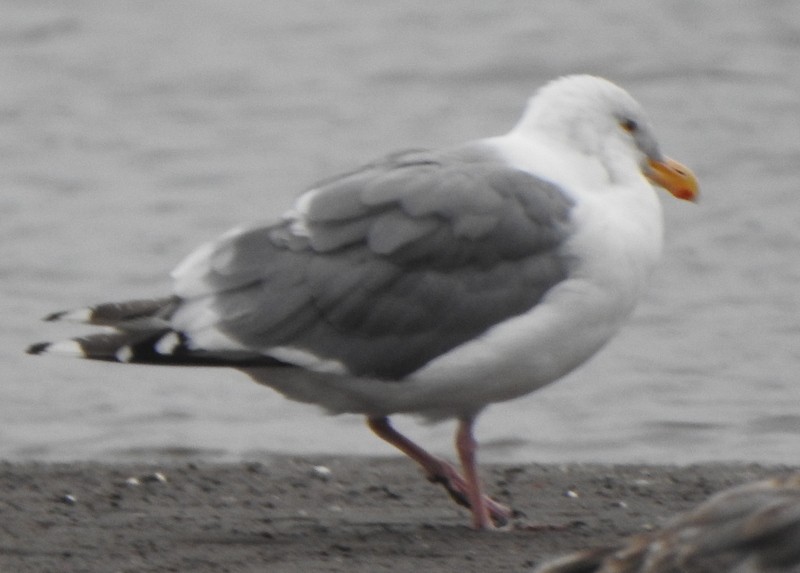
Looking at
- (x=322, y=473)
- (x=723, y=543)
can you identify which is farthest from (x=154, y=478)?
(x=723, y=543)

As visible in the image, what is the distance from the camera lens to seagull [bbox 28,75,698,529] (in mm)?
6270

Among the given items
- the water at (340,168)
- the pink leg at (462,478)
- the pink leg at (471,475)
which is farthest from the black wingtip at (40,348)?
the water at (340,168)

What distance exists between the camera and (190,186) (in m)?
12.4

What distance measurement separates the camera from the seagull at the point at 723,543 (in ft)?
12.8

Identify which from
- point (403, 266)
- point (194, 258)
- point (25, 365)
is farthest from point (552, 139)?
point (25, 365)

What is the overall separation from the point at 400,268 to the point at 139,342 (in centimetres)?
83

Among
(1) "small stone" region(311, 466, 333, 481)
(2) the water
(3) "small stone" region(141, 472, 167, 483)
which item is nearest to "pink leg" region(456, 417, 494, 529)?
(1) "small stone" region(311, 466, 333, 481)

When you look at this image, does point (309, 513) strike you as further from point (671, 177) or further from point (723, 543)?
point (723, 543)

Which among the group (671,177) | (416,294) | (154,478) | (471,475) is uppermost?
(671,177)

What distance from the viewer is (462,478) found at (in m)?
6.69

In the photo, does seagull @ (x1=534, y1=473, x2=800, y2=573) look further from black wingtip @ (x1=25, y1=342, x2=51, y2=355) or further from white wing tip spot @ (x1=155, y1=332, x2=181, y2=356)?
black wingtip @ (x1=25, y1=342, x2=51, y2=355)

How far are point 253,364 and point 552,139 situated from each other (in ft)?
4.09

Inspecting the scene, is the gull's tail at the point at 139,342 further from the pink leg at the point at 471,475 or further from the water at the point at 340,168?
the water at the point at 340,168

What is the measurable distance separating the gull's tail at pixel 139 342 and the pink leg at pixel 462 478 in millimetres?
601
